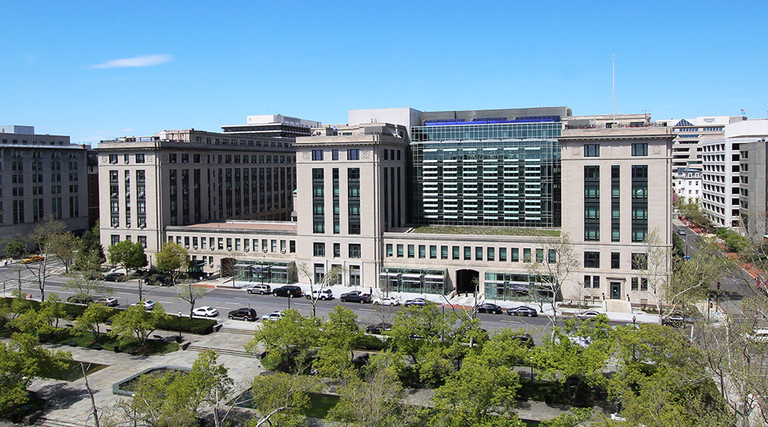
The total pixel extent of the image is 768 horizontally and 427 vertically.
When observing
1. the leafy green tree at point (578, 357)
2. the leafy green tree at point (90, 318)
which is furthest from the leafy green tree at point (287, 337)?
the leafy green tree at point (90, 318)

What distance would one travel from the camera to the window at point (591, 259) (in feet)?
277

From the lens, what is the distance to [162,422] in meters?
41.4

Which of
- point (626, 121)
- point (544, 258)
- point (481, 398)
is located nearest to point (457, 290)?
point (544, 258)

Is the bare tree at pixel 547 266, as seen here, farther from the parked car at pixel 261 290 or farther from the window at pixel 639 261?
the parked car at pixel 261 290

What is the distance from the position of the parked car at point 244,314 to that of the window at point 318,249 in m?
19.7

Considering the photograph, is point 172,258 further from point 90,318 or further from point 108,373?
point 108,373

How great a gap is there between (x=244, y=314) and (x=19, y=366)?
1181 inches

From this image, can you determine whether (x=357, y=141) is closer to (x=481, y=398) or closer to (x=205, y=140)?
(x=205, y=140)

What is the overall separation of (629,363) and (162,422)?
120 ft

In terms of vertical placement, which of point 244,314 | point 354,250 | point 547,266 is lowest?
point 244,314

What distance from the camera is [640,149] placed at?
82250 millimetres

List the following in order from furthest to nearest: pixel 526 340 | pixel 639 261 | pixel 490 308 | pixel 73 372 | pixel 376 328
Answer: pixel 639 261 → pixel 490 308 → pixel 376 328 → pixel 526 340 → pixel 73 372

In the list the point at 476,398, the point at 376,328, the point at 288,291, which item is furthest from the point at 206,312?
the point at 476,398

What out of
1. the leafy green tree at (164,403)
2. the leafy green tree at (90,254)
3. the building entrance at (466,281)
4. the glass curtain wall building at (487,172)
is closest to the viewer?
the leafy green tree at (164,403)
